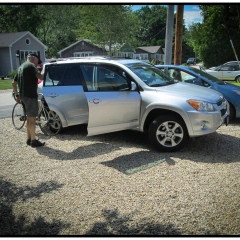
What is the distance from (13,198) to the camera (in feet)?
11.6

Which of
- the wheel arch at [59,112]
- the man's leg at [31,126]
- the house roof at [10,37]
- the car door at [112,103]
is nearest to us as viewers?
the house roof at [10,37]

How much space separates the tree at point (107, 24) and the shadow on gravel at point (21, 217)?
215cm

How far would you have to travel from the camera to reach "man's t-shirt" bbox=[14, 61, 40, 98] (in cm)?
485

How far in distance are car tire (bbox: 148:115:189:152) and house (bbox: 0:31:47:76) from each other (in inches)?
97.4

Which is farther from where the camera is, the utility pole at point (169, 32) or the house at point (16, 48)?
the house at point (16, 48)

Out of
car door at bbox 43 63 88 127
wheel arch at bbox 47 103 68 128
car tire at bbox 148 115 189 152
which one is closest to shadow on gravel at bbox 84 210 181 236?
car tire at bbox 148 115 189 152

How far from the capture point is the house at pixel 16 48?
3.18 m

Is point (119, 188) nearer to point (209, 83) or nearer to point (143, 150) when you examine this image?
point (143, 150)

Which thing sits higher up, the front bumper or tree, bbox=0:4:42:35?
tree, bbox=0:4:42:35

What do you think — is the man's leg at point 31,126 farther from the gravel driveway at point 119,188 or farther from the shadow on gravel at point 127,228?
the shadow on gravel at point 127,228

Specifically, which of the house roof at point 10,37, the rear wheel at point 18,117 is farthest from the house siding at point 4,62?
the rear wheel at point 18,117

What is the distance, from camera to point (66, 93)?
5.93m

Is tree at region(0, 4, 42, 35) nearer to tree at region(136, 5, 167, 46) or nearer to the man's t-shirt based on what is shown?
tree at region(136, 5, 167, 46)

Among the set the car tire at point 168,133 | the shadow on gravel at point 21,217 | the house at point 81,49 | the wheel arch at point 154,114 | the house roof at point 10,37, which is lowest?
the shadow on gravel at point 21,217
